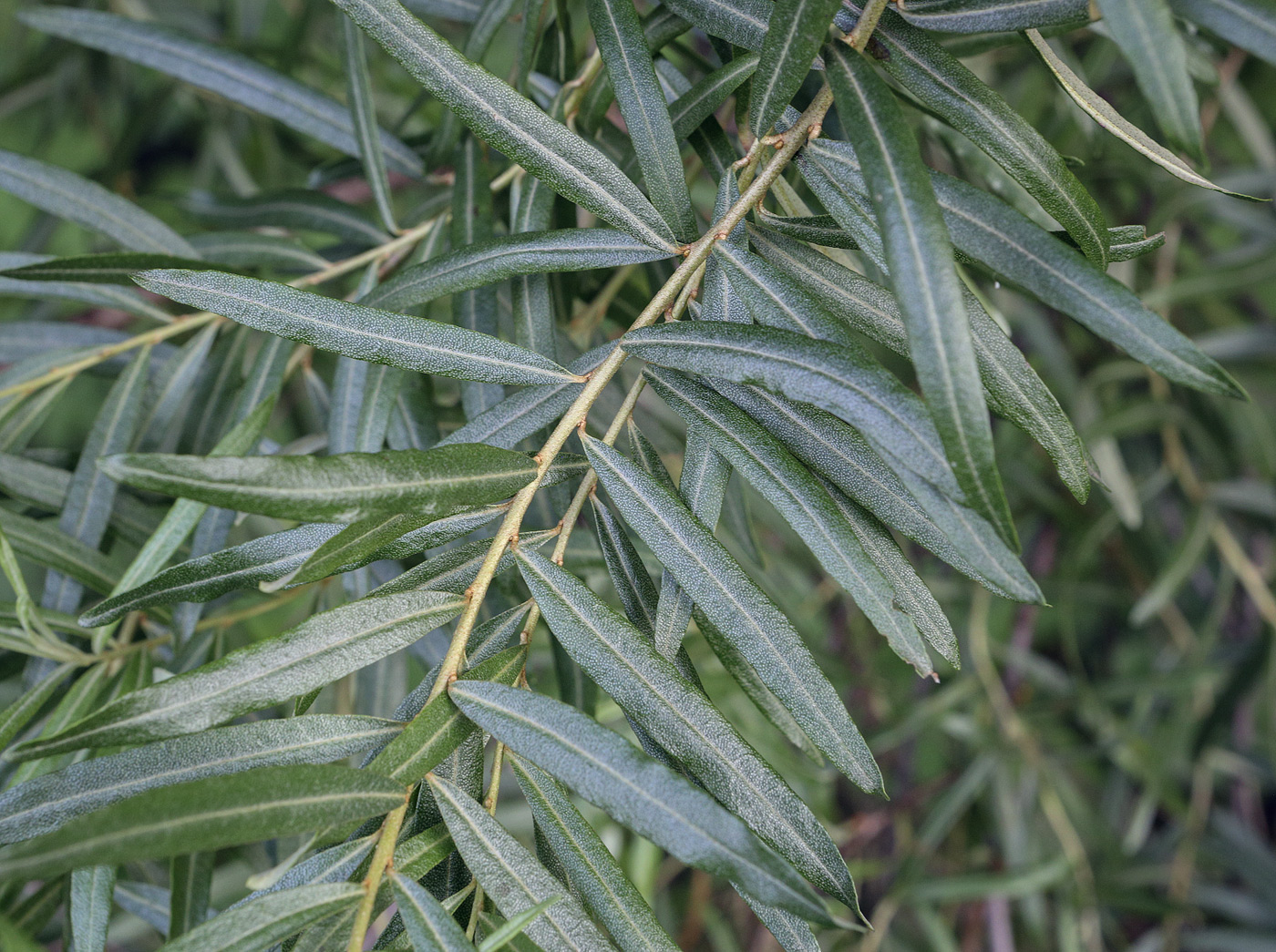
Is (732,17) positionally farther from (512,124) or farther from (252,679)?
(252,679)

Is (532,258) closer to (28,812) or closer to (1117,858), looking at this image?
(28,812)

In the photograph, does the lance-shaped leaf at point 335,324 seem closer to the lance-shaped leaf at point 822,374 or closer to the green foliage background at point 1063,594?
the lance-shaped leaf at point 822,374

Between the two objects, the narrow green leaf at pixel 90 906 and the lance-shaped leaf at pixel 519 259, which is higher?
the lance-shaped leaf at pixel 519 259

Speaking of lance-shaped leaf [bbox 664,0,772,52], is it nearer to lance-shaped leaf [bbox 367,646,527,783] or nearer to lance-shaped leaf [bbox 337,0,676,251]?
lance-shaped leaf [bbox 337,0,676,251]

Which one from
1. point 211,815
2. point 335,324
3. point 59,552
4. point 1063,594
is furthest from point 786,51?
point 1063,594

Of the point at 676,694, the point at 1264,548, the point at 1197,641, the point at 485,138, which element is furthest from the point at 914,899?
the point at 485,138

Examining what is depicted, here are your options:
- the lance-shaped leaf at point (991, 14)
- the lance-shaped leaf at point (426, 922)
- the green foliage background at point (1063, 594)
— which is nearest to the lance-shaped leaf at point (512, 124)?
the lance-shaped leaf at point (991, 14)
